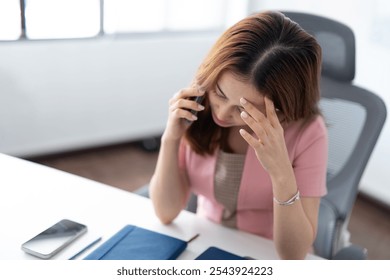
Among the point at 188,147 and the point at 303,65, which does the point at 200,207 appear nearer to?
the point at 188,147

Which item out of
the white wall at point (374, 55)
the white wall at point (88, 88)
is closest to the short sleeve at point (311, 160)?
the white wall at point (374, 55)

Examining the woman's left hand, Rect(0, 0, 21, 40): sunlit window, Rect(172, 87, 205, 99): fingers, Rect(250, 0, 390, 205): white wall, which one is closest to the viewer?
the woman's left hand

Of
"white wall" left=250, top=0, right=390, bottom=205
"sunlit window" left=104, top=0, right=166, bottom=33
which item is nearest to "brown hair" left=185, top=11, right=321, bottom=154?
"white wall" left=250, top=0, right=390, bottom=205

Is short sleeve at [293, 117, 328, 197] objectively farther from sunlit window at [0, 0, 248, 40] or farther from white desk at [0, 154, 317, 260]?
sunlit window at [0, 0, 248, 40]

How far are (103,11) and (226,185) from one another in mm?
2004

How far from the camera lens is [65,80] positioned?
8.95ft

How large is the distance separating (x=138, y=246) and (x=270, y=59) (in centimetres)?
46

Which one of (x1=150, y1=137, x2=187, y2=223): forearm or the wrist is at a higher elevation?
the wrist

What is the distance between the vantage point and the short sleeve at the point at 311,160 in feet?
3.51

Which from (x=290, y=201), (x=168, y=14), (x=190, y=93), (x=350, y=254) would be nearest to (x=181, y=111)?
(x=190, y=93)

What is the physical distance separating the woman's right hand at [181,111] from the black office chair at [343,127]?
44 cm

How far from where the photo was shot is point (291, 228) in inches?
39.8

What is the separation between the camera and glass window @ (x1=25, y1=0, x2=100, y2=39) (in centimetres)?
263

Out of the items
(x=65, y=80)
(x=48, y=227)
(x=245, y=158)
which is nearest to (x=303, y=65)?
(x=245, y=158)
